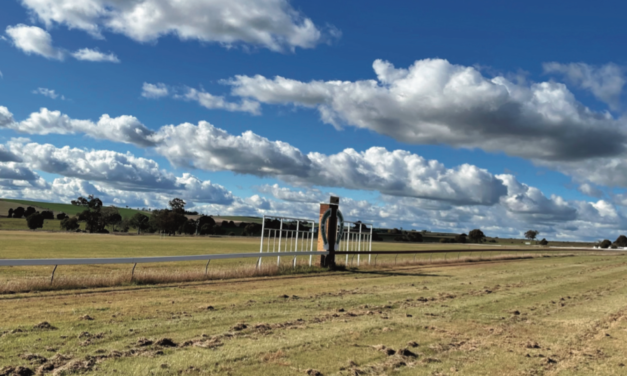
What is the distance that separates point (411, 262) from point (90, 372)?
26.5m

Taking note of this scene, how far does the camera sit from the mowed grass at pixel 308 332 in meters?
6.61

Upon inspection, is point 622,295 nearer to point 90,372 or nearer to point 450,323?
point 450,323

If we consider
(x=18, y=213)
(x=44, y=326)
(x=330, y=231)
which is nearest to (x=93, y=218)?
(x=18, y=213)

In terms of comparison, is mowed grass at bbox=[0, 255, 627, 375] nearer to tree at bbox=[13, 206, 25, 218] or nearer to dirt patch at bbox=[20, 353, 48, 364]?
dirt patch at bbox=[20, 353, 48, 364]

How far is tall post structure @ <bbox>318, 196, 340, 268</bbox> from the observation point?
24188mm

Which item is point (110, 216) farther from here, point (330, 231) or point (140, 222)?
point (330, 231)

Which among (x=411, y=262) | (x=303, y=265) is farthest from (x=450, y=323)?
(x=411, y=262)

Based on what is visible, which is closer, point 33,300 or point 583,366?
point 583,366

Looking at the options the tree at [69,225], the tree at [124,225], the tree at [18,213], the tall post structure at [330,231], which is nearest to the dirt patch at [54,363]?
the tall post structure at [330,231]

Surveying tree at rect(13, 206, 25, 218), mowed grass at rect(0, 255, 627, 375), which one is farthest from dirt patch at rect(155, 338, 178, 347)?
tree at rect(13, 206, 25, 218)

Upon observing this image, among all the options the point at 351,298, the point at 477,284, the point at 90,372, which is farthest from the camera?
the point at 477,284

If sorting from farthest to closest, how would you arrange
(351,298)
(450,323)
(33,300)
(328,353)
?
(351,298), (33,300), (450,323), (328,353)

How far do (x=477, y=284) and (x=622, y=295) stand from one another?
4.73m

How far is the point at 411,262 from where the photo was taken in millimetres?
30797
